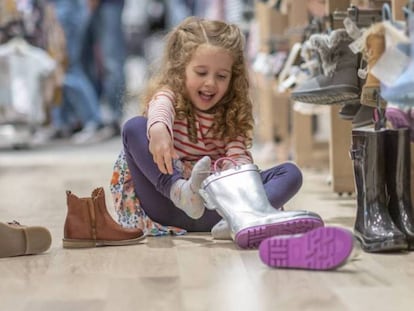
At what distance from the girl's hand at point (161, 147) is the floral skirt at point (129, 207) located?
175 millimetres

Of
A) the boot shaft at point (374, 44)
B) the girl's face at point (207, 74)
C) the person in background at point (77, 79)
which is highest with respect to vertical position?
the boot shaft at point (374, 44)

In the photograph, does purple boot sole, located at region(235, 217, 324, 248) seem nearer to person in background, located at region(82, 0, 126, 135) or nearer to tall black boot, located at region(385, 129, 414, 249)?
tall black boot, located at region(385, 129, 414, 249)

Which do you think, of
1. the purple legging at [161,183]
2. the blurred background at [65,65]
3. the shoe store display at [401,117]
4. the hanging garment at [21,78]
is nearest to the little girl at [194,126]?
the purple legging at [161,183]

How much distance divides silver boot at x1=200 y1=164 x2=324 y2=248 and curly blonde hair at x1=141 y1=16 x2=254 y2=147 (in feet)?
0.72

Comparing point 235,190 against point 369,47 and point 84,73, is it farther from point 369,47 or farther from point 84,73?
point 84,73

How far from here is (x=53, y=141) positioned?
506 centimetres

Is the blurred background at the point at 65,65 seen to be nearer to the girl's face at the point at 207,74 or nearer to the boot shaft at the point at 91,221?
the girl's face at the point at 207,74

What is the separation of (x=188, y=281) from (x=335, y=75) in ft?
2.60

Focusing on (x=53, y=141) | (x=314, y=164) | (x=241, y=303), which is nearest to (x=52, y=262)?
(x=241, y=303)

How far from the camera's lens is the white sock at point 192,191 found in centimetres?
151

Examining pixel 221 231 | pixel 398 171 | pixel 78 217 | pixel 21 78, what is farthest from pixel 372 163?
pixel 21 78

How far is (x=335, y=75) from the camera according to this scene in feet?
6.15

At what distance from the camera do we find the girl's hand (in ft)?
5.01

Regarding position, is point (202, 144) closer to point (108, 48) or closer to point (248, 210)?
point (248, 210)
